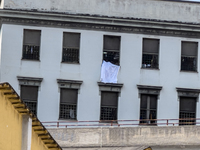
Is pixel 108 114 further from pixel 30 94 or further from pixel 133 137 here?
pixel 133 137

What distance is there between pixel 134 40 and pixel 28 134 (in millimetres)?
23683

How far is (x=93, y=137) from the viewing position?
41219mm

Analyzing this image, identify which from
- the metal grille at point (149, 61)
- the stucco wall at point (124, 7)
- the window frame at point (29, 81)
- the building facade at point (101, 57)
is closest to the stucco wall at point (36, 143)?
the building facade at point (101, 57)

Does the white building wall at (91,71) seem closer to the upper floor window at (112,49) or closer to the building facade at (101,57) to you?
the building facade at (101,57)

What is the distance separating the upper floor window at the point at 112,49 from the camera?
4938cm

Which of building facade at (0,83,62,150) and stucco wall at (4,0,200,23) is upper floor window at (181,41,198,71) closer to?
stucco wall at (4,0,200,23)

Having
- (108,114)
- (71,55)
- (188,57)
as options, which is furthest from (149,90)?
(71,55)

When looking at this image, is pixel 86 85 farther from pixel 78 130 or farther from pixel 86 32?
pixel 78 130

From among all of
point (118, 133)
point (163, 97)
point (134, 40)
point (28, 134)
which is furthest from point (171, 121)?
point (28, 134)

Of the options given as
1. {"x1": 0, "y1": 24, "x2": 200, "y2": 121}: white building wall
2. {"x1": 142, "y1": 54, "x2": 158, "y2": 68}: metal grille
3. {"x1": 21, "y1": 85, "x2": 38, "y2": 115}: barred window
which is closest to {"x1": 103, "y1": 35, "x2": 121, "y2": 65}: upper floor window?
{"x1": 0, "y1": 24, "x2": 200, "y2": 121}: white building wall

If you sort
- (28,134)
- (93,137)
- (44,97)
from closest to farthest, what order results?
(28,134) < (93,137) < (44,97)

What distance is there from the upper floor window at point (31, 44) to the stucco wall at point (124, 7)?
53.5 inches

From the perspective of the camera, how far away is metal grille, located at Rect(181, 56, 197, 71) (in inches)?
1980

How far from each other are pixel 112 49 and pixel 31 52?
4439 mm
